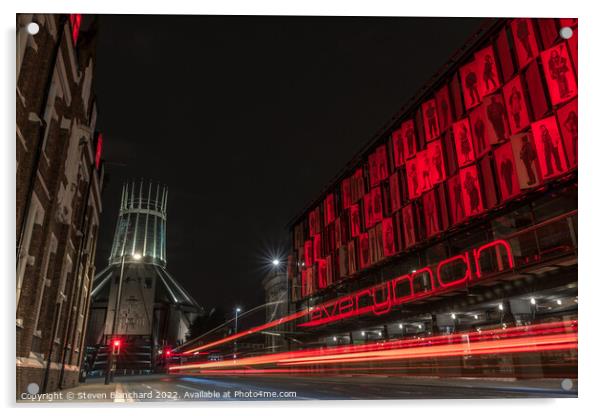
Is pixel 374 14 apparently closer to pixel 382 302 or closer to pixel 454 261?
pixel 454 261

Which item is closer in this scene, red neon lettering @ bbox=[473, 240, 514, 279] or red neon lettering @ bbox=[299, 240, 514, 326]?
red neon lettering @ bbox=[473, 240, 514, 279]

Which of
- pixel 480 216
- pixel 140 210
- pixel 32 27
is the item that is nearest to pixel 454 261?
pixel 480 216

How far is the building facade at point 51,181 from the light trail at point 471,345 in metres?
10.8

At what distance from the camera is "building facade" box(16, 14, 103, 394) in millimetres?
7996

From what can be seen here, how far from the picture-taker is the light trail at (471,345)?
9273mm

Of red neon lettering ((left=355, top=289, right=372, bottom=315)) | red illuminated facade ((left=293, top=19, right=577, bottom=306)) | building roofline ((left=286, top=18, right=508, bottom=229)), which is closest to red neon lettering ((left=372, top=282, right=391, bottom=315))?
red neon lettering ((left=355, top=289, right=372, bottom=315))

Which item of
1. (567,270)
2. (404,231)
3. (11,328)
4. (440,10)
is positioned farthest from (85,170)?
(567,270)

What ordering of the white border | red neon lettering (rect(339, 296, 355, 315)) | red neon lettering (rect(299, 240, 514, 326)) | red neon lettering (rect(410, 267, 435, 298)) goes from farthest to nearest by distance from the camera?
red neon lettering (rect(339, 296, 355, 315)) < red neon lettering (rect(410, 267, 435, 298)) < red neon lettering (rect(299, 240, 514, 326)) < the white border

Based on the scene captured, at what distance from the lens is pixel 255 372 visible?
33.7 m

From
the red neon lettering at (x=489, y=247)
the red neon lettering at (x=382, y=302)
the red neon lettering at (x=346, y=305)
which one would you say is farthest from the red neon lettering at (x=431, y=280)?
the red neon lettering at (x=346, y=305)

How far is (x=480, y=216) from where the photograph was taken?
19.2m

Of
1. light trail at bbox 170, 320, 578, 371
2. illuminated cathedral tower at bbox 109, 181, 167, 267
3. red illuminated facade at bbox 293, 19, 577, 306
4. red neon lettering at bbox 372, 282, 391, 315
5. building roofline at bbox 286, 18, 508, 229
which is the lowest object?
light trail at bbox 170, 320, 578, 371

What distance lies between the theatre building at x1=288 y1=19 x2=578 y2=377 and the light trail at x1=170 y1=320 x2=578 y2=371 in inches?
3.0

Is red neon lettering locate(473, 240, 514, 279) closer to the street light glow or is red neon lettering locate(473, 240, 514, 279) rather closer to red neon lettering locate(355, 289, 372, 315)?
red neon lettering locate(355, 289, 372, 315)
